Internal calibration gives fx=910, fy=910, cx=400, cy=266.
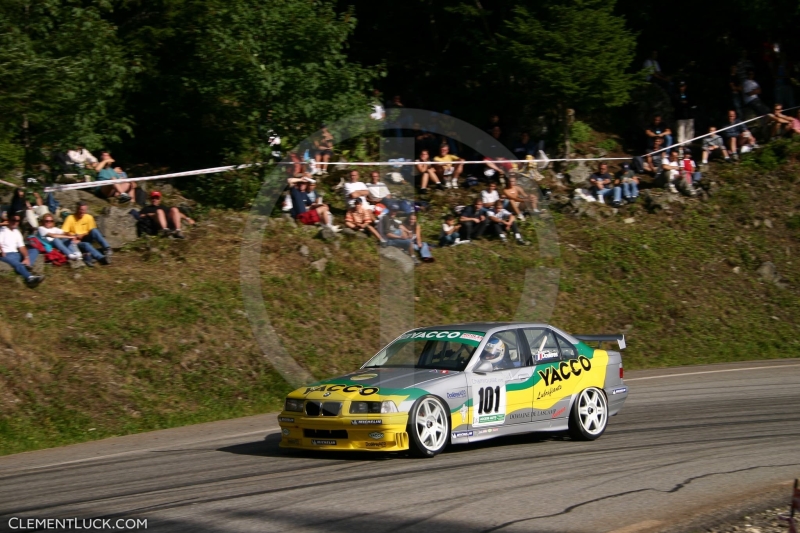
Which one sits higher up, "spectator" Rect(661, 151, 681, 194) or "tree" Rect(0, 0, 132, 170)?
"tree" Rect(0, 0, 132, 170)

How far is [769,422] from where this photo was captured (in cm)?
1110

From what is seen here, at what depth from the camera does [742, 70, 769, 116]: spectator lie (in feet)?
84.0

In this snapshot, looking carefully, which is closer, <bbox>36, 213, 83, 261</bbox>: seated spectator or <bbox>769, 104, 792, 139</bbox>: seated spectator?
<bbox>36, 213, 83, 261</bbox>: seated spectator

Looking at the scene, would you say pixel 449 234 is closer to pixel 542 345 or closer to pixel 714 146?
pixel 714 146

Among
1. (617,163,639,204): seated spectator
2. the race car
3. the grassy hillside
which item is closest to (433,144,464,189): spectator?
the grassy hillside

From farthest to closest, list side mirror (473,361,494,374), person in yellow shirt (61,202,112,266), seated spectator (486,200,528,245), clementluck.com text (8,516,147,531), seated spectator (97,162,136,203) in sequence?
seated spectator (486,200,528,245) → seated spectator (97,162,136,203) → person in yellow shirt (61,202,112,266) → side mirror (473,361,494,374) → clementluck.com text (8,516,147,531)

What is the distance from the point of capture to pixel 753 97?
25562 mm

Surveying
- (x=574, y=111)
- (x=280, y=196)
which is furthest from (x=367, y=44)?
(x=280, y=196)

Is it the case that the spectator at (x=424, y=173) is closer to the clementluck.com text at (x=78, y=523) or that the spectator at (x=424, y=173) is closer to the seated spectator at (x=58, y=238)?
the seated spectator at (x=58, y=238)

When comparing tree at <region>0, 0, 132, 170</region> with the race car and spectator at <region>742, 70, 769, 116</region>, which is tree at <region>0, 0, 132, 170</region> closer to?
the race car

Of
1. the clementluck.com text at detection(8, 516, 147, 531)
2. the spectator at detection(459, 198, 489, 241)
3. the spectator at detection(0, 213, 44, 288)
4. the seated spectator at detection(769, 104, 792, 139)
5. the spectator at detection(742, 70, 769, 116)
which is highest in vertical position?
the spectator at detection(742, 70, 769, 116)

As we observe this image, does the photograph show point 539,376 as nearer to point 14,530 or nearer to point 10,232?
point 14,530

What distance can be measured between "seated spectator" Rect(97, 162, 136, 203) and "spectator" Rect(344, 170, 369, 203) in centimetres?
437

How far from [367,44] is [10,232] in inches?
604
